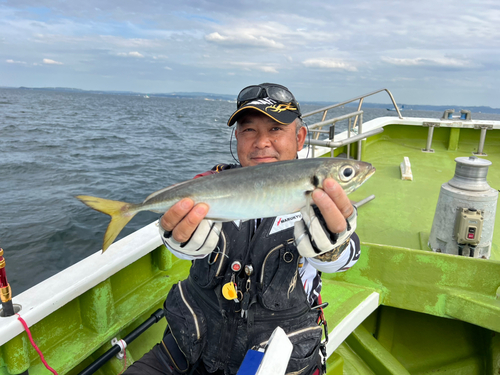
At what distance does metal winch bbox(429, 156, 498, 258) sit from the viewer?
3346 mm

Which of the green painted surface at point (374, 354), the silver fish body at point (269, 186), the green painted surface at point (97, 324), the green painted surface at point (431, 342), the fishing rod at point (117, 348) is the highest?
the silver fish body at point (269, 186)

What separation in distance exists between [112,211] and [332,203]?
141 centimetres

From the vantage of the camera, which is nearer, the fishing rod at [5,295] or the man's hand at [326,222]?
the man's hand at [326,222]

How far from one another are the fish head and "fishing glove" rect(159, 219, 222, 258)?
2.47 ft

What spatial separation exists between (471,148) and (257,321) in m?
9.10

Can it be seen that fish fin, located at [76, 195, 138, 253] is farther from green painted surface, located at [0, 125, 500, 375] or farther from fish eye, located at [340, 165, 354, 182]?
fish eye, located at [340, 165, 354, 182]

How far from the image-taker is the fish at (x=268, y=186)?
2.03m

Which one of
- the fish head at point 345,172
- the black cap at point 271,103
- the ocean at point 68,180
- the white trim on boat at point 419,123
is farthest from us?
the white trim on boat at point 419,123

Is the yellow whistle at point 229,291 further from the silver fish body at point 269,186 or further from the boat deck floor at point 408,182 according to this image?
the boat deck floor at point 408,182

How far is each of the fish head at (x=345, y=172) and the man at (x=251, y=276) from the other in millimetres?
123

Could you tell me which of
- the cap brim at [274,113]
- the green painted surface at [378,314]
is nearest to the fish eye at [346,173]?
the cap brim at [274,113]

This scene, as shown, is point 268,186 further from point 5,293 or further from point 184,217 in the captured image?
point 5,293

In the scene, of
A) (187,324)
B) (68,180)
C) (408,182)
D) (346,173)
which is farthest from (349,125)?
(68,180)

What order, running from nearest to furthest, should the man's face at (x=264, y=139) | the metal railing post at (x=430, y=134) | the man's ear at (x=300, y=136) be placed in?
the man's face at (x=264, y=139) < the man's ear at (x=300, y=136) < the metal railing post at (x=430, y=134)
